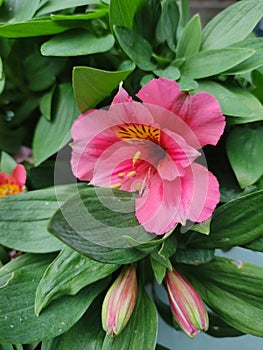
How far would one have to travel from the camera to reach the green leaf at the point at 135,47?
0.60 meters

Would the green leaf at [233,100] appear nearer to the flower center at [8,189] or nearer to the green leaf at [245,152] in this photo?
the green leaf at [245,152]

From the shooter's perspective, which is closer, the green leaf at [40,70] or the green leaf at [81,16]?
the green leaf at [81,16]

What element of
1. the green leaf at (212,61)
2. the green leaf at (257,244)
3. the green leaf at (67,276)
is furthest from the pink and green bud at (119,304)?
the green leaf at (212,61)

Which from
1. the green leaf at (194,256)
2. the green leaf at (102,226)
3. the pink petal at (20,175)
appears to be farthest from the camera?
the pink petal at (20,175)

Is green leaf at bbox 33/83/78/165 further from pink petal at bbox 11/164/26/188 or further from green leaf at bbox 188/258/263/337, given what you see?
green leaf at bbox 188/258/263/337

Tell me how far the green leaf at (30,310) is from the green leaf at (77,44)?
25cm

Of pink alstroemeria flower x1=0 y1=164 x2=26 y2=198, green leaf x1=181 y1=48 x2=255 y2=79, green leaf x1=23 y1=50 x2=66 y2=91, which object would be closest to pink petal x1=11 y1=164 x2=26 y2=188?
pink alstroemeria flower x1=0 y1=164 x2=26 y2=198

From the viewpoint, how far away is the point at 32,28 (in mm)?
606

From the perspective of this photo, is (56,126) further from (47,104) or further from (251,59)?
(251,59)

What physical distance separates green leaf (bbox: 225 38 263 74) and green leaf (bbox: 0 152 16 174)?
30cm

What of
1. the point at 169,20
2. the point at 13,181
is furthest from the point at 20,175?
the point at 169,20

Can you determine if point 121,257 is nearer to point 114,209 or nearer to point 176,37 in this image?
point 114,209

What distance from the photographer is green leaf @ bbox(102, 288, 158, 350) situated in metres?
0.52

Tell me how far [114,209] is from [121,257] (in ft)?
0.15
